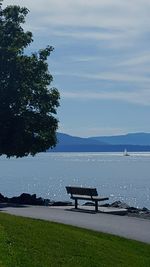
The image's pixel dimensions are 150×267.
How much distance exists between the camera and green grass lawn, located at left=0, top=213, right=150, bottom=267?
11.9 meters

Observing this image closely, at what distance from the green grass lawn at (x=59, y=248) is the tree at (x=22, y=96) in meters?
17.5

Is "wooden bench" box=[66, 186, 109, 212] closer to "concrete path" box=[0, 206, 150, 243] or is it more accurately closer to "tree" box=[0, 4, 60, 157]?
"concrete path" box=[0, 206, 150, 243]

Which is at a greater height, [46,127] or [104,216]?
[46,127]

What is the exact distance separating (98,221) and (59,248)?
8146mm

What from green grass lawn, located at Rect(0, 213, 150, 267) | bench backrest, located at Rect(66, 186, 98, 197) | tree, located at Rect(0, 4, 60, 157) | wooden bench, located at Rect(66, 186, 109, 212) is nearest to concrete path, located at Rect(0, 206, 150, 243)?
wooden bench, located at Rect(66, 186, 109, 212)

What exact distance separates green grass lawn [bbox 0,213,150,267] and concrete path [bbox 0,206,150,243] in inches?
82.4

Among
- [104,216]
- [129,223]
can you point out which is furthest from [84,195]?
[129,223]

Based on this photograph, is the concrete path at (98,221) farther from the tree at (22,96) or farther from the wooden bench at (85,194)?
the tree at (22,96)

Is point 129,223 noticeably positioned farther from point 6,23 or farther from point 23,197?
point 6,23

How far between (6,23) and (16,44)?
1.42m

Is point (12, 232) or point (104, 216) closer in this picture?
point (12, 232)

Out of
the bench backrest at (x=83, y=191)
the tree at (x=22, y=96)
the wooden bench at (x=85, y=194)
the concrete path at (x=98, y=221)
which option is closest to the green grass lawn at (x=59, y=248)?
the concrete path at (x=98, y=221)

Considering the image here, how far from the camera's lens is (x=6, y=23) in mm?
35031

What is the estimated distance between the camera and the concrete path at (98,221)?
18.8 m
